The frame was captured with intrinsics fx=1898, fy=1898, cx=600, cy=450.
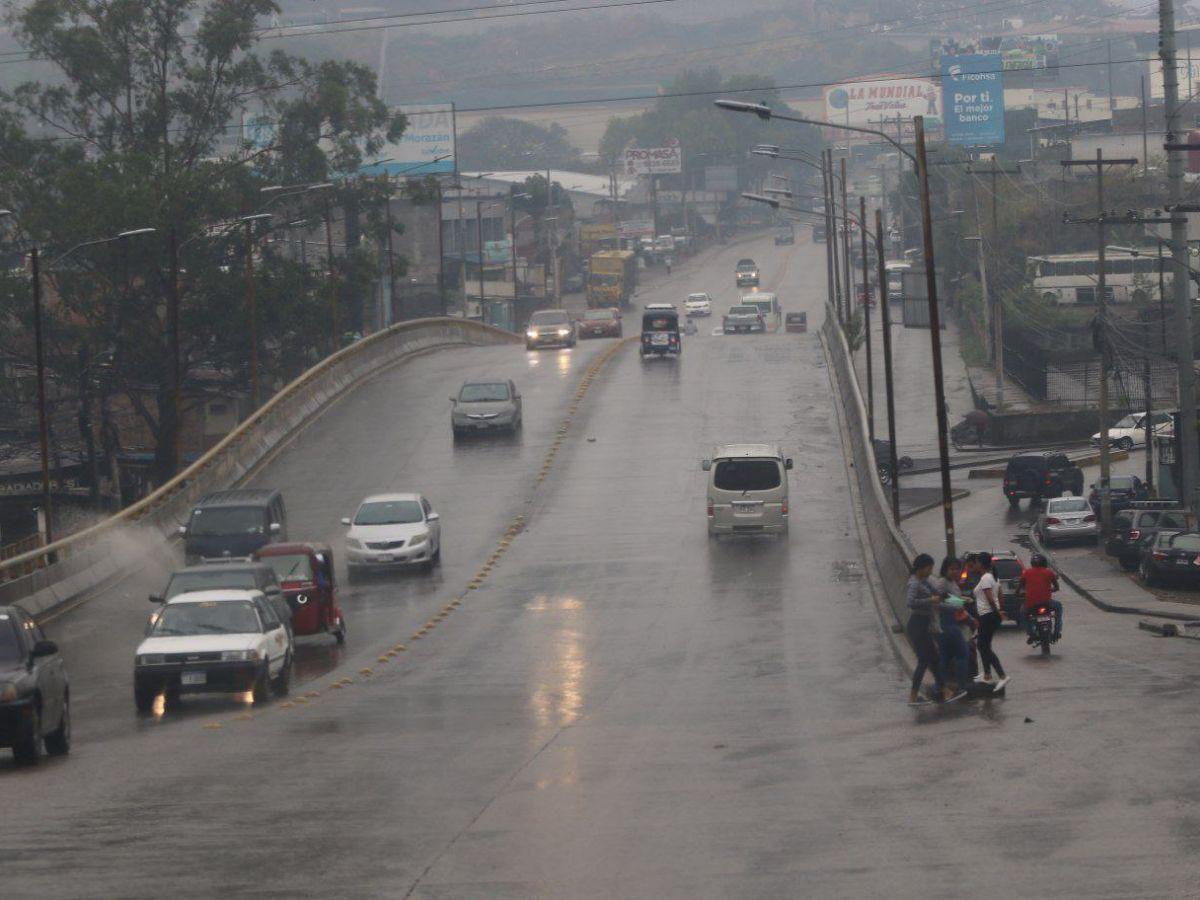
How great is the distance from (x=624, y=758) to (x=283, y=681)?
8.14 metres

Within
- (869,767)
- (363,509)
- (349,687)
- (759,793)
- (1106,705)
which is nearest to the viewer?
(759,793)

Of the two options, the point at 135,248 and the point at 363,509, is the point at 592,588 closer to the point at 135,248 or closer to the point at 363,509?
the point at 363,509

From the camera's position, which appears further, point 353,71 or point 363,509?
point 353,71

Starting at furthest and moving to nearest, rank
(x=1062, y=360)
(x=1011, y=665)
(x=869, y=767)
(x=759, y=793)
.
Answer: (x=1062, y=360) → (x=1011, y=665) → (x=869, y=767) → (x=759, y=793)

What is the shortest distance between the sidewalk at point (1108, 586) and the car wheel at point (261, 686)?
19.4 m

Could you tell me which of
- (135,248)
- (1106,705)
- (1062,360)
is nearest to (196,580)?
(1106,705)

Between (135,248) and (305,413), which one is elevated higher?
(135,248)

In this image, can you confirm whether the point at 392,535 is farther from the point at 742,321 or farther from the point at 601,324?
the point at 742,321

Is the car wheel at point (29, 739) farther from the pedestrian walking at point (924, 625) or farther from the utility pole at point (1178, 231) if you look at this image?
the utility pole at point (1178, 231)

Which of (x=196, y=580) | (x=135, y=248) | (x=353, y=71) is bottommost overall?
(x=196, y=580)

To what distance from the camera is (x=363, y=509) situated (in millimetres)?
39031

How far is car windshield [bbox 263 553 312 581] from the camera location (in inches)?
1202

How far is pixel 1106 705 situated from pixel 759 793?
638 cm

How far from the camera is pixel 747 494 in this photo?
1593 inches
